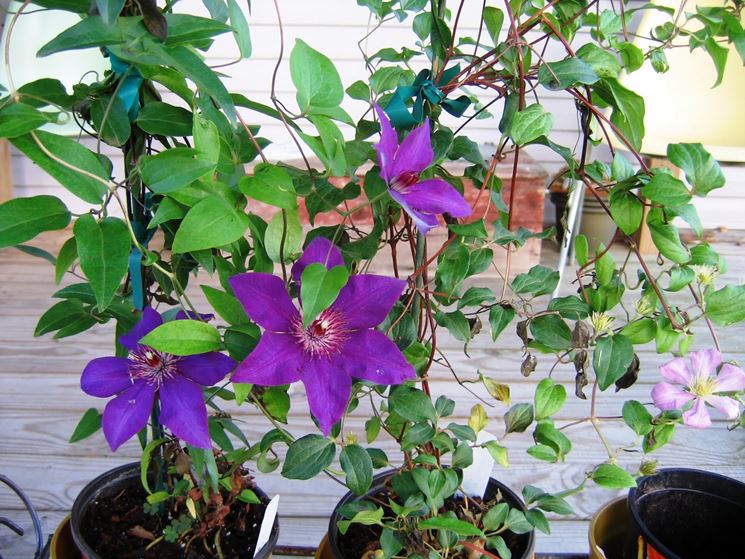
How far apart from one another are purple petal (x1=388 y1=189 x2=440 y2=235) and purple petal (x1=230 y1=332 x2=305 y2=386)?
0.12 metres

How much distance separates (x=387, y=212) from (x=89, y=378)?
0.91ft

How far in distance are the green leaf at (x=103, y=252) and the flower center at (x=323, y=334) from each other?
0.12 m

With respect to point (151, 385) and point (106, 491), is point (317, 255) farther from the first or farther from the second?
point (106, 491)

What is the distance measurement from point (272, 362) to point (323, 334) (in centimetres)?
4

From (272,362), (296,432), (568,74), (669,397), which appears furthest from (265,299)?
(296,432)

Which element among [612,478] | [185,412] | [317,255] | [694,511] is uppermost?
[317,255]

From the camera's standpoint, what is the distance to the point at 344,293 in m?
0.49

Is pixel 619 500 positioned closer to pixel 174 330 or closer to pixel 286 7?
pixel 174 330

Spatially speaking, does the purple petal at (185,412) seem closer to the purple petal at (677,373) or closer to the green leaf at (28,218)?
the green leaf at (28,218)

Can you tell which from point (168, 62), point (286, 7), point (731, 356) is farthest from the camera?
point (286, 7)

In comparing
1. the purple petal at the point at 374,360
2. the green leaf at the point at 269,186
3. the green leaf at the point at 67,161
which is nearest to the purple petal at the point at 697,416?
the purple petal at the point at 374,360


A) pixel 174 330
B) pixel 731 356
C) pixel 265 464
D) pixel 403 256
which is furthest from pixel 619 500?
pixel 403 256

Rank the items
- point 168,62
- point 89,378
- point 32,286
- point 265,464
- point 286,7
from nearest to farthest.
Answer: point 168,62 → point 89,378 → point 265,464 → point 32,286 → point 286,7

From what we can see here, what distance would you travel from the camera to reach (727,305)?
1.81ft
